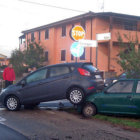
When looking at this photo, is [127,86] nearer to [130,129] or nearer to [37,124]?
[130,129]

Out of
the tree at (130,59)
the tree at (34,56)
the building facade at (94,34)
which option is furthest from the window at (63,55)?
the tree at (130,59)

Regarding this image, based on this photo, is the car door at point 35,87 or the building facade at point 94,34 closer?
the car door at point 35,87

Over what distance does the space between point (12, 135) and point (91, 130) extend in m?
2.05

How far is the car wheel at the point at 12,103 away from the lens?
1036 cm

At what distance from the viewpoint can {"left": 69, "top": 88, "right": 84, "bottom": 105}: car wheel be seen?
31.2ft

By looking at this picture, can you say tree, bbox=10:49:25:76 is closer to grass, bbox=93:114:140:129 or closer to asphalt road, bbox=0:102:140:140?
asphalt road, bbox=0:102:140:140

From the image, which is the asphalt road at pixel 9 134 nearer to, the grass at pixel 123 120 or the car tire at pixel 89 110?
the car tire at pixel 89 110

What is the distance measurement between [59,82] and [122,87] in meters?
2.42

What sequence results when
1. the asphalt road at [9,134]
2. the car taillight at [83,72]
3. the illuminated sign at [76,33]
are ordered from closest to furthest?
the asphalt road at [9,134] → the car taillight at [83,72] → the illuminated sign at [76,33]

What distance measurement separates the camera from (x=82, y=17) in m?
28.8

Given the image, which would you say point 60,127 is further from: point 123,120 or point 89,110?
point 123,120

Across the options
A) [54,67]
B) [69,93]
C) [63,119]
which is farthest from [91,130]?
[54,67]

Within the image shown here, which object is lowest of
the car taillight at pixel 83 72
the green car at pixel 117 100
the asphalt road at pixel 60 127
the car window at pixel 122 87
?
the asphalt road at pixel 60 127

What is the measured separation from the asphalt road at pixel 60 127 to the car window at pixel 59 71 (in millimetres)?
1455
